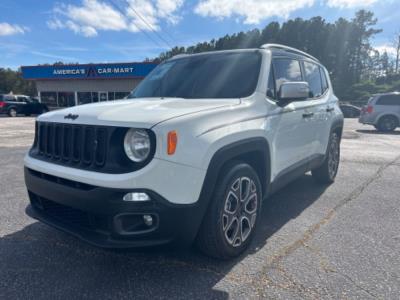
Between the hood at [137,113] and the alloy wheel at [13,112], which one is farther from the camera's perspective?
the alloy wheel at [13,112]

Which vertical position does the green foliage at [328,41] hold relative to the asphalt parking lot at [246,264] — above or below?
above

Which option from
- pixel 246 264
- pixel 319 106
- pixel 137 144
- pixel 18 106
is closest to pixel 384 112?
pixel 319 106

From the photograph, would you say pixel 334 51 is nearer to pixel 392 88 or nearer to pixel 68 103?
pixel 392 88

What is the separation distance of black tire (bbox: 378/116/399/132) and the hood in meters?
14.1

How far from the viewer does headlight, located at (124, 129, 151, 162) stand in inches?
89.8

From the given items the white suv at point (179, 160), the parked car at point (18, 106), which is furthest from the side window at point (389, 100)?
the parked car at point (18, 106)

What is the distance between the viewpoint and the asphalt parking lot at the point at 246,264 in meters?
2.42

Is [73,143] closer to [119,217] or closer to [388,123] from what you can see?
[119,217]

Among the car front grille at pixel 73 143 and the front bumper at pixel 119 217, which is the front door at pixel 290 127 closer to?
the front bumper at pixel 119 217

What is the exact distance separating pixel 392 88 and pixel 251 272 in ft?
164

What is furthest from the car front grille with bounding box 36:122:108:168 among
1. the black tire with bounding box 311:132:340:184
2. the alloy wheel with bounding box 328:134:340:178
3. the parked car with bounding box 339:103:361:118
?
the parked car with bounding box 339:103:361:118

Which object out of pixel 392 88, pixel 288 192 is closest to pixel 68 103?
pixel 288 192

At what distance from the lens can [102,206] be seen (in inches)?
88.4

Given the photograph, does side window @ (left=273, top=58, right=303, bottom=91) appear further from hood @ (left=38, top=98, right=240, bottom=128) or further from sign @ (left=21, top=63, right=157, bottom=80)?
sign @ (left=21, top=63, right=157, bottom=80)
